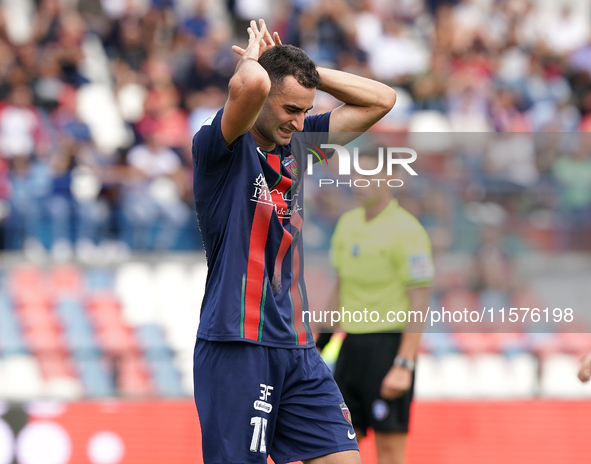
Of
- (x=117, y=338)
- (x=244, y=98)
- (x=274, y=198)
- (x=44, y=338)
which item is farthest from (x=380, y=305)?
(x=44, y=338)

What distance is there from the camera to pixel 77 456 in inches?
286

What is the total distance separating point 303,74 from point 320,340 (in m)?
2.24

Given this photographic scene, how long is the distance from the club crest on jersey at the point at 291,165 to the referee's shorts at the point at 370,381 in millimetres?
1877

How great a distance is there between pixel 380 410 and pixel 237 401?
6.47 ft

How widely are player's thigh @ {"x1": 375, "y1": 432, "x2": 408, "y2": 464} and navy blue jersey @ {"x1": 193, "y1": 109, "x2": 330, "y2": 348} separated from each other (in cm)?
188

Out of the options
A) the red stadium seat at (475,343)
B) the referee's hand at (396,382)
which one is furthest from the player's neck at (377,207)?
the red stadium seat at (475,343)

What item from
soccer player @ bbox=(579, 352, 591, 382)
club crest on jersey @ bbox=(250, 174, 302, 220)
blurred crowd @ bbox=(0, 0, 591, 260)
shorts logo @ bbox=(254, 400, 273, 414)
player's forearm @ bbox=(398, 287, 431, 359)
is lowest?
shorts logo @ bbox=(254, 400, 273, 414)

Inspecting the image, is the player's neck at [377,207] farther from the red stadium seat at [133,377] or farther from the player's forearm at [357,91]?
the red stadium seat at [133,377]

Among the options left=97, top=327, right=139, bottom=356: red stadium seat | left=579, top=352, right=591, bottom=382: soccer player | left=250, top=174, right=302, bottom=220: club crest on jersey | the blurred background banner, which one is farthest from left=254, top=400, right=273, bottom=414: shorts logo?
left=97, top=327, right=139, bottom=356: red stadium seat

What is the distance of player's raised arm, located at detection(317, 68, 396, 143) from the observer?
4211 millimetres

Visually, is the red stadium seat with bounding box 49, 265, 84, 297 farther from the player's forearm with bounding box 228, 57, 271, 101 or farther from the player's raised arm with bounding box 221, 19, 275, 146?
the player's forearm with bounding box 228, 57, 271, 101

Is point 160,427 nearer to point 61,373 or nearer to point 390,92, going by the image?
point 61,373

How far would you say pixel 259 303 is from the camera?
377 centimetres

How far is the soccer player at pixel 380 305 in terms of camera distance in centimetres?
543
